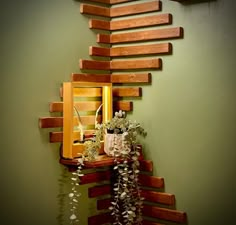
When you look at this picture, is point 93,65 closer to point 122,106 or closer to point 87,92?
point 87,92

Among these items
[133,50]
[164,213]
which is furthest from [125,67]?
[164,213]

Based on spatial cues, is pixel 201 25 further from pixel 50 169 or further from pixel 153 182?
pixel 50 169

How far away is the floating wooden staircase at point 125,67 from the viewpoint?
3254 mm

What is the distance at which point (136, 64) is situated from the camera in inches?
134

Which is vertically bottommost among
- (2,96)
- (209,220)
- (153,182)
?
(209,220)

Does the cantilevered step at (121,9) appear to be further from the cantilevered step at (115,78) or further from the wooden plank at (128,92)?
the wooden plank at (128,92)

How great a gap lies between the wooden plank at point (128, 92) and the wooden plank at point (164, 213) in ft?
2.80

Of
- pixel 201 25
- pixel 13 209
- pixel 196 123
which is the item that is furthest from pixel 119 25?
pixel 13 209

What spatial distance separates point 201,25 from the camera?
10.1ft

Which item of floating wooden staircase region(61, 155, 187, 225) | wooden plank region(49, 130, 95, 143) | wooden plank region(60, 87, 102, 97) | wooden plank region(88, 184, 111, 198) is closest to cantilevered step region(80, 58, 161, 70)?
wooden plank region(60, 87, 102, 97)

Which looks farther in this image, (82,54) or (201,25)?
(82,54)

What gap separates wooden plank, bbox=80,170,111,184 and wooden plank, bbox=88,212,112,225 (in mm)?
274

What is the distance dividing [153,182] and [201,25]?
1196mm

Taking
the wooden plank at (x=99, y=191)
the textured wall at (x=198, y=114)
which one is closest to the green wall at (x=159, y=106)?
the textured wall at (x=198, y=114)
